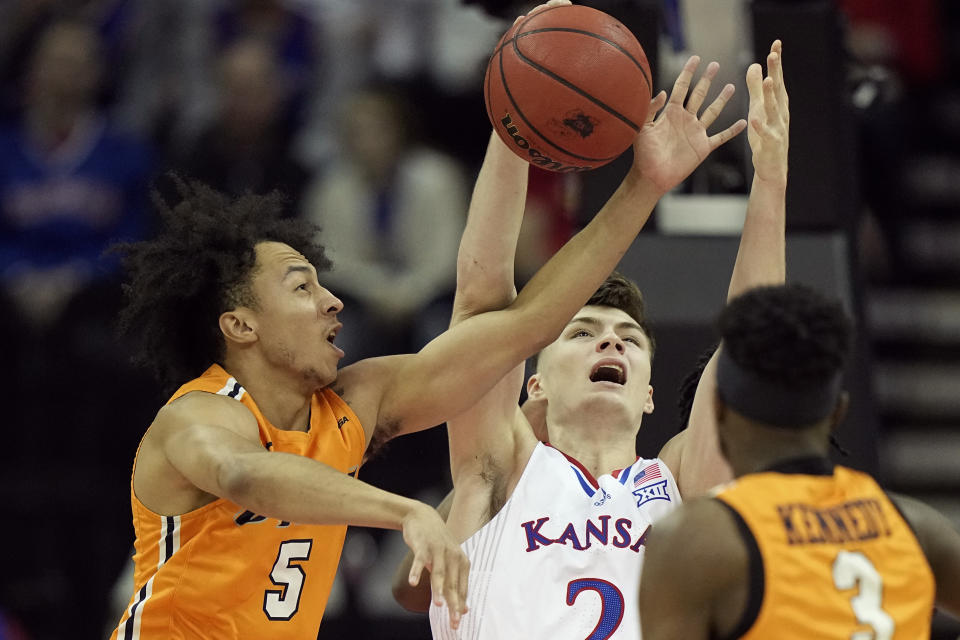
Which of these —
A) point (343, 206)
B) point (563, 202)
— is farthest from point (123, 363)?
point (563, 202)

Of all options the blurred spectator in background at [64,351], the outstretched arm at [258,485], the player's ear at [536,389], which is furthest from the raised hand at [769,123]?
the blurred spectator in background at [64,351]

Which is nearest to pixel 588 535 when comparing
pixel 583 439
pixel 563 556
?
pixel 563 556

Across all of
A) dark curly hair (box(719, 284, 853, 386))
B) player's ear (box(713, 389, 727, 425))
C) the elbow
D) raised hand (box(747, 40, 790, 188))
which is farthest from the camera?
raised hand (box(747, 40, 790, 188))

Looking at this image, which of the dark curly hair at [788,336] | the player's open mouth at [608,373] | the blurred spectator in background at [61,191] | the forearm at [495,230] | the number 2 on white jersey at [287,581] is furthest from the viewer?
the blurred spectator in background at [61,191]

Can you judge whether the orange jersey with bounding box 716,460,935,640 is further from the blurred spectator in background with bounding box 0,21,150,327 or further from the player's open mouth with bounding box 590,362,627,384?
the blurred spectator in background with bounding box 0,21,150,327

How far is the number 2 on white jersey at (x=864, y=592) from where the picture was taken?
245 cm

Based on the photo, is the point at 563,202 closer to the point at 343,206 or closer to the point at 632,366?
the point at 343,206

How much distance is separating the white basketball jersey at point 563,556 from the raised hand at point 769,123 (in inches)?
34.5

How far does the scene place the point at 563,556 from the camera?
11.9 feet

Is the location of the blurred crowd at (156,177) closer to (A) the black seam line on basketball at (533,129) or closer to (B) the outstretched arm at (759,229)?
(B) the outstretched arm at (759,229)

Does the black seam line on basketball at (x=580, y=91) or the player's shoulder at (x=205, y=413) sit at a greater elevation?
the black seam line on basketball at (x=580, y=91)

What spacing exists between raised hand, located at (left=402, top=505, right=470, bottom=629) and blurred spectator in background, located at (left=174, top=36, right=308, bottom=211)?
4097 mm

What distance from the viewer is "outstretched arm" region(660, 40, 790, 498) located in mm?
3516

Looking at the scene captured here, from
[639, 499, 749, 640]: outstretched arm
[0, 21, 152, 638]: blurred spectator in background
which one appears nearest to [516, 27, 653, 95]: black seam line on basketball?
[639, 499, 749, 640]: outstretched arm
